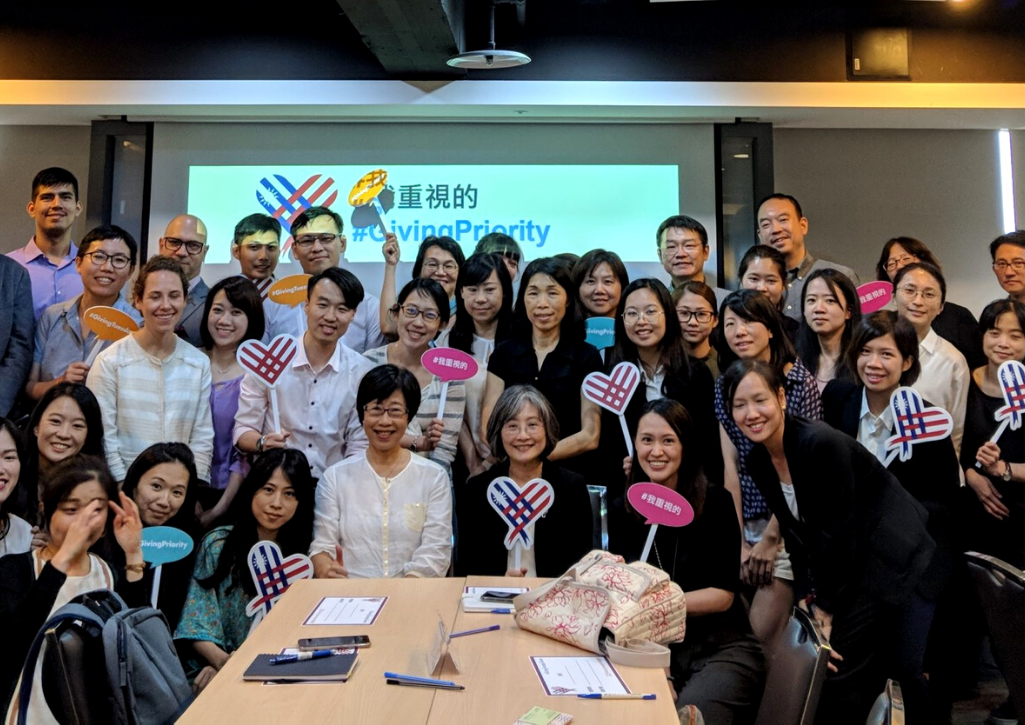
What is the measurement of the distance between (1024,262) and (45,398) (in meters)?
4.10

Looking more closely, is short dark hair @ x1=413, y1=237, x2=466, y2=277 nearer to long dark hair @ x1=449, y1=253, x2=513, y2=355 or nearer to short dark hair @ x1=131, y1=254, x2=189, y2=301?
long dark hair @ x1=449, y1=253, x2=513, y2=355

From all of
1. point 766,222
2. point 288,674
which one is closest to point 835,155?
point 766,222

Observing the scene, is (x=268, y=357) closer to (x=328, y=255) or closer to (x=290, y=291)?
(x=290, y=291)

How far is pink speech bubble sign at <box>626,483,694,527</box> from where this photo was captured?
9.27 feet

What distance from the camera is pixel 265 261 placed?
15.0 ft

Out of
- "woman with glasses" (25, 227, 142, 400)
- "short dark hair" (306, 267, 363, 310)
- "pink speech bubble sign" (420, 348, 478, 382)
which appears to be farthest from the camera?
"woman with glasses" (25, 227, 142, 400)

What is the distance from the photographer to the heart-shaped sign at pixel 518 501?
9.91ft

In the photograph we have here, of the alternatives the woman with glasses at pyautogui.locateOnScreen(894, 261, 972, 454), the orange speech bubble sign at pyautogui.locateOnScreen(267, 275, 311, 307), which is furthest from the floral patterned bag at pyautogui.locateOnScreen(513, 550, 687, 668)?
the orange speech bubble sign at pyautogui.locateOnScreen(267, 275, 311, 307)

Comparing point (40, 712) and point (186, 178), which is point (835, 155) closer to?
point (186, 178)

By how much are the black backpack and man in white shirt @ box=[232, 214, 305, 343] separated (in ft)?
7.73

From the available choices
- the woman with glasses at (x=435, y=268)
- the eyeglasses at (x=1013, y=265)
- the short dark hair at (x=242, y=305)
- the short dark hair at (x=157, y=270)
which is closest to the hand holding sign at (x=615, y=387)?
the woman with glasses at (x=435, y=268)

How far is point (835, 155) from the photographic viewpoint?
6668 mm

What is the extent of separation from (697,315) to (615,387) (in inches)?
24.2

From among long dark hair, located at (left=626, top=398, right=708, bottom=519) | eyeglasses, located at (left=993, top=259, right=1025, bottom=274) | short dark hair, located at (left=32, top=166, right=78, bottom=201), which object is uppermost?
short dark hair, located at (left=32, top=166, right=78, bottom=201)
